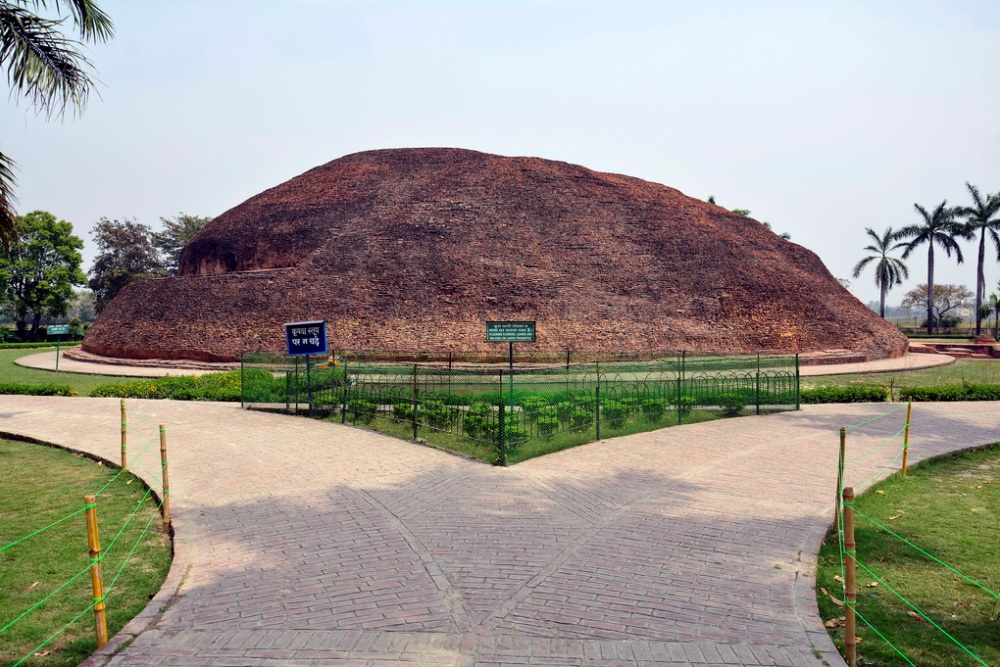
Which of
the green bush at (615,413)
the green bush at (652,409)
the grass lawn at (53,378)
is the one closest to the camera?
the green bush at (615,413)

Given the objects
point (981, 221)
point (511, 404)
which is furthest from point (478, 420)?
point (981, 221)

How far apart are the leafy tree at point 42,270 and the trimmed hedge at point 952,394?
209 ft

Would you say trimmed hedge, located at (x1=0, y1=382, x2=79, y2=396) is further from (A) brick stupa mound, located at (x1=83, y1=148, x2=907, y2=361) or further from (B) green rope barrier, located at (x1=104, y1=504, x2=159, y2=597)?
(B) green rope barrier, located at (x1=104, y1=504, x2=159, y2=597)

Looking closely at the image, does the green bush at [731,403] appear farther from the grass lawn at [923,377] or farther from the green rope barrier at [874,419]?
the grass lawn at [923,377]

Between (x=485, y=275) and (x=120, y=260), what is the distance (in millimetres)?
47057

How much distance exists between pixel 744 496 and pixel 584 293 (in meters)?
29.1

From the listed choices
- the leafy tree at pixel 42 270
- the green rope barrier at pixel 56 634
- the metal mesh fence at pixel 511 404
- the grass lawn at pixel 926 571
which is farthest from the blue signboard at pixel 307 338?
the leafy tree at pixel 42 270

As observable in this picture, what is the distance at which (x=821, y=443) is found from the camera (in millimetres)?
10648

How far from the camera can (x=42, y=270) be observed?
55.9 metres

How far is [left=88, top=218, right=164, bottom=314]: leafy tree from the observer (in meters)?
61.7

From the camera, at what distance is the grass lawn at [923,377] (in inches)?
822

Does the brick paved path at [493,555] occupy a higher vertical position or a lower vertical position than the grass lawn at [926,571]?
higher

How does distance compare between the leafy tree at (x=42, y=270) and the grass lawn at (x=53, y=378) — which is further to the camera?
the leafy tree at (x=42, y=270)

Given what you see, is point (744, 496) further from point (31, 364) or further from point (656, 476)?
point (31, 364)
